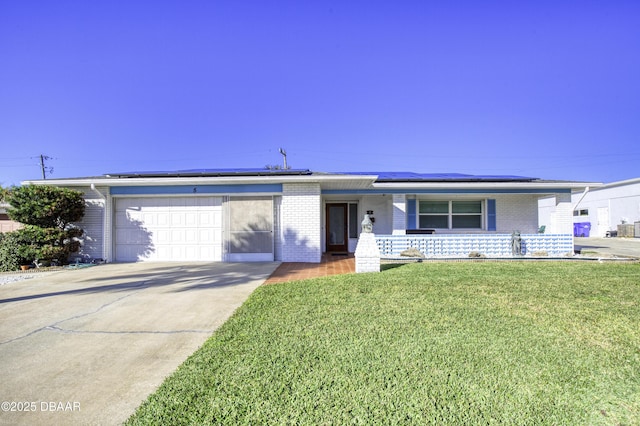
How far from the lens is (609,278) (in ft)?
22.0

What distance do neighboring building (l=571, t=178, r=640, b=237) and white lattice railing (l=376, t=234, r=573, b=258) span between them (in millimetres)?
15670

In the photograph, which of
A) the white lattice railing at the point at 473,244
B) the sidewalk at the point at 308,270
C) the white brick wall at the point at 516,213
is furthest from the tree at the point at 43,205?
the white brick wall at the point at 516,213

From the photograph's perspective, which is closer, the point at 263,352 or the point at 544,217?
the point at 263,352

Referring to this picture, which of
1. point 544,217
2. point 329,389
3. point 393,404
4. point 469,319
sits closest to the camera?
point 393,404

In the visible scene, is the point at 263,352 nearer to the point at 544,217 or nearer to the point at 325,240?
the point at 325,240

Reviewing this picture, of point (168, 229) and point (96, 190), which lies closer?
point (96, 190)

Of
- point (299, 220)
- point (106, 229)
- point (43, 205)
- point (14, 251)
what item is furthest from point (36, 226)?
point (299, 220)

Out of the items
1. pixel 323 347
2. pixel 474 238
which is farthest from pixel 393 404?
pixel 474 238

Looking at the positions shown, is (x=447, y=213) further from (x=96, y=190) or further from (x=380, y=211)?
(x=96, y=190)

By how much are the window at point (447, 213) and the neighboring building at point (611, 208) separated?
14854mm

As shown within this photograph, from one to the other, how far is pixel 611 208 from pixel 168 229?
32886 millimetres

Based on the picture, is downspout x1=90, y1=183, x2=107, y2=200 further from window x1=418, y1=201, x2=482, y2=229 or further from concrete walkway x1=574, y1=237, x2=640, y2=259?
concrete walkway x1=574, y1=237, x2=640, y2=259

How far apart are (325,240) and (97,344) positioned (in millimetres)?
9586

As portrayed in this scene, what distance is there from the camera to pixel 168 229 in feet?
34.2
